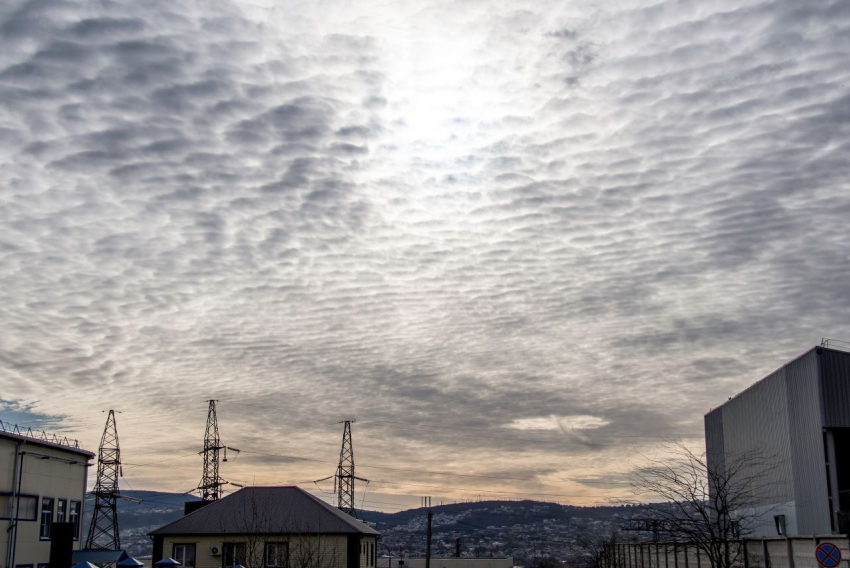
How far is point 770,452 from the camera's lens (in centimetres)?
4994

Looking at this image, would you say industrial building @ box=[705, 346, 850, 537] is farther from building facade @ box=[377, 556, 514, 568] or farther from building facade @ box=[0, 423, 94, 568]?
building facade @ box=[377, 556, 514, 568]

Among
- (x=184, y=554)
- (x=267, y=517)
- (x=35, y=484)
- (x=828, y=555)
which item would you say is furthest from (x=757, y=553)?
(x=184, y=554)

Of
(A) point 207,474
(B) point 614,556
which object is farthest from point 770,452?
(A) point 207,474

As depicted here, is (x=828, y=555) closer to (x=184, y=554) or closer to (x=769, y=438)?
(x=769, y=438)

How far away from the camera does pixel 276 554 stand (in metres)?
59.3

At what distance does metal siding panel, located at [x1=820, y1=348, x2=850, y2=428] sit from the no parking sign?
72.5ft

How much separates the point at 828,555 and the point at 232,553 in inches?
1831

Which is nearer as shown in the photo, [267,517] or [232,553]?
[232,553]

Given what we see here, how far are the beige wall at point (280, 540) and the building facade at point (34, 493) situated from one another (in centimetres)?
1318

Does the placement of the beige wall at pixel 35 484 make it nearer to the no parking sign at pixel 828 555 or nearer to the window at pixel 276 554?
the window at pixel 276 554

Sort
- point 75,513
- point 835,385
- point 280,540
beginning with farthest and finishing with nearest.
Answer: point 280,540, point 75,513, point 835,385

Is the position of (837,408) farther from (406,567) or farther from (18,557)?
(406,567)

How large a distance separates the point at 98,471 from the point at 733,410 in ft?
229

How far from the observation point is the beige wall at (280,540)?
57906 mm
